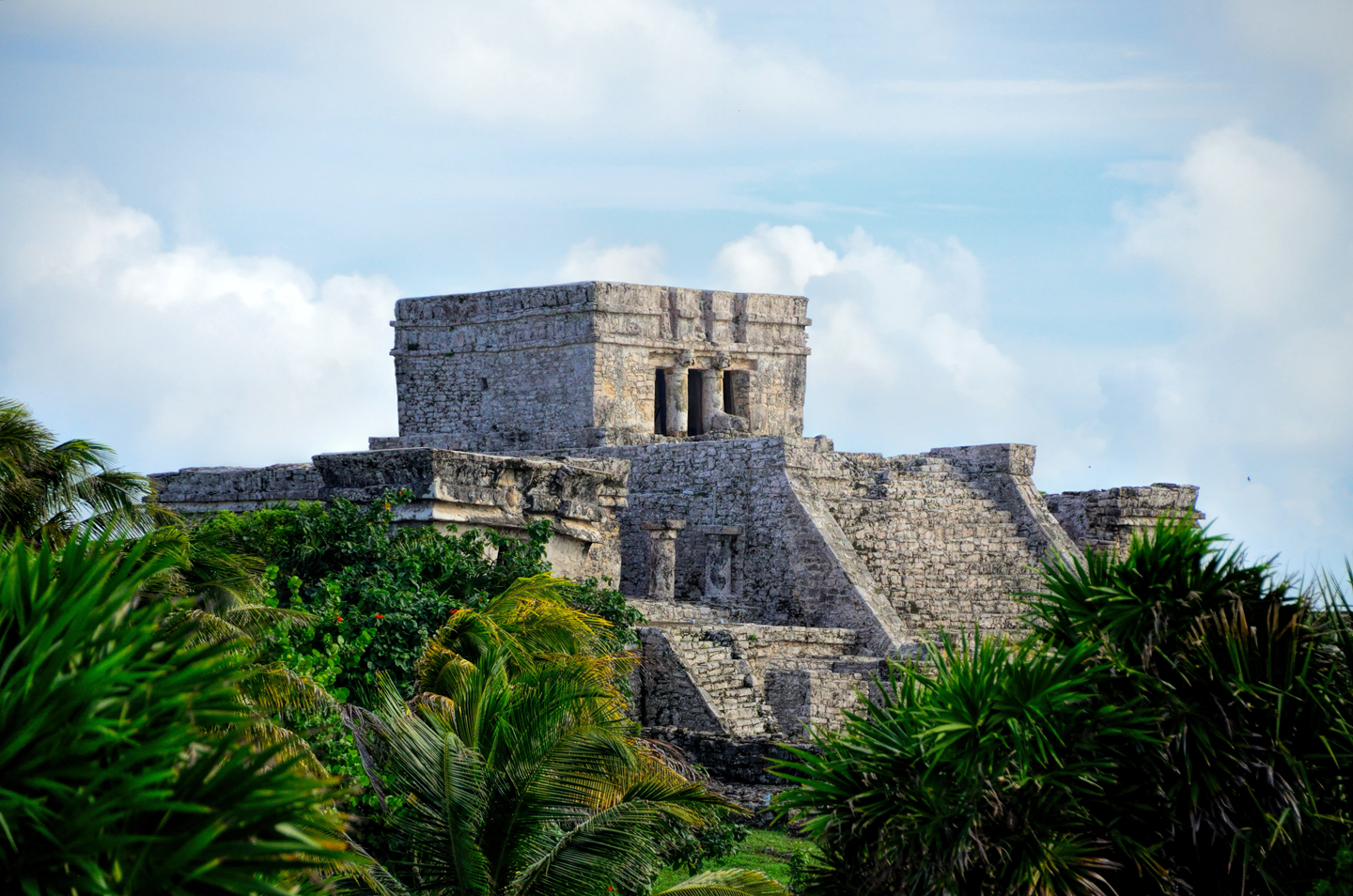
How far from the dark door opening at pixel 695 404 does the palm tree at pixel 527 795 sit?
14701 mm

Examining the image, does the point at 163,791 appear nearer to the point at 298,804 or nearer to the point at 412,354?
the point at 298,804

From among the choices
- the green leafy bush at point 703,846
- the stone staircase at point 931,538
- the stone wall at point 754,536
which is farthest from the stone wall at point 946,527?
the green leafy bush at point 703,846

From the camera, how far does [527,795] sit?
7133 millimetres

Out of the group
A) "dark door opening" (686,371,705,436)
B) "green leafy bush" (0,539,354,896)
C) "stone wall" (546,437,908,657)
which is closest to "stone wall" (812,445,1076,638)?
"stone wall" (546,437,908,657)

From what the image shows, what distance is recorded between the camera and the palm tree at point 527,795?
22.8 ft

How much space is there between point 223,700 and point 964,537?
13.7 m

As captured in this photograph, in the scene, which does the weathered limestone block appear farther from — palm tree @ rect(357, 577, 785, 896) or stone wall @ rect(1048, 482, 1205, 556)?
stone wall @ rect(1048, 482, 1205, 556)

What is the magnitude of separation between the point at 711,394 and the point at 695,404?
1.55 ft

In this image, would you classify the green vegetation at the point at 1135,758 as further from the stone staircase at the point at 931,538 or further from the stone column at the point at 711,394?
the stone column at the point at 711,394

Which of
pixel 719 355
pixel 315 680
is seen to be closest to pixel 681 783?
pixel 315 680

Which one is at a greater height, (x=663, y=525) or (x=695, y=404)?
(x=695, y=404)

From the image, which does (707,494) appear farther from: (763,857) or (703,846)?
(703,846)

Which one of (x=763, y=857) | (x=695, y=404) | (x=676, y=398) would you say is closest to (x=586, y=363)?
(x=676, y=398)

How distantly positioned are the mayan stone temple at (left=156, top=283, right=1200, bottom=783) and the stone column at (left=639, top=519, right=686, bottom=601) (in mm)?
22
